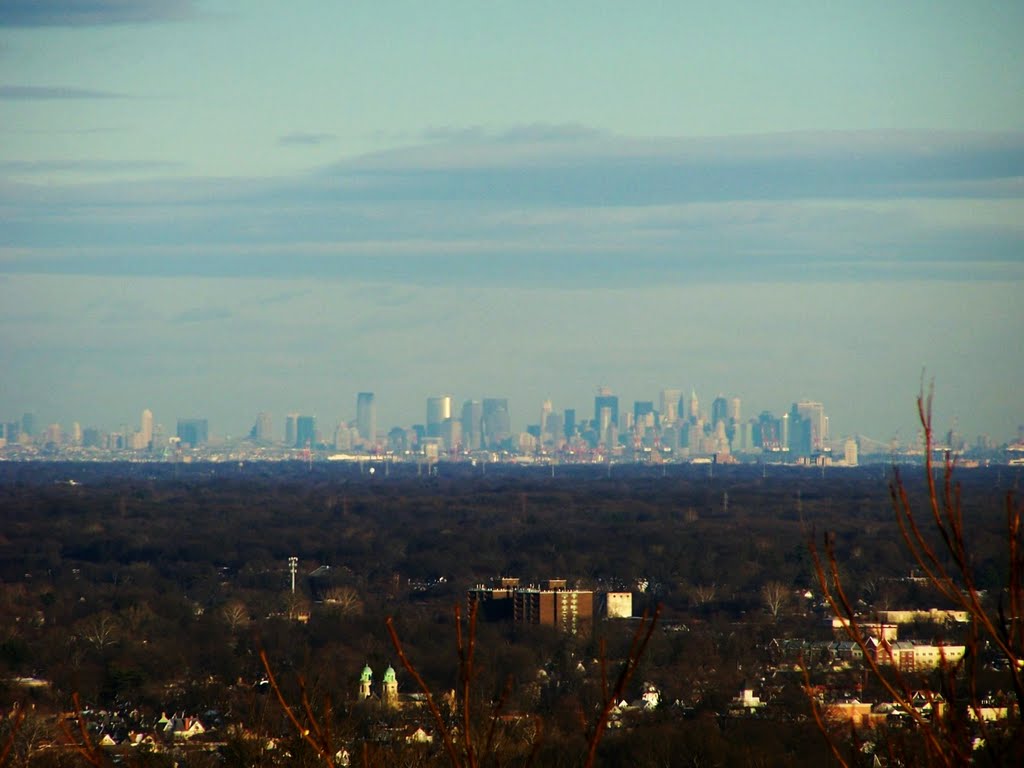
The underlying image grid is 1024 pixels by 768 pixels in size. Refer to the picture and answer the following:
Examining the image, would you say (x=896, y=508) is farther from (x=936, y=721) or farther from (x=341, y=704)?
(x=341, y=704)

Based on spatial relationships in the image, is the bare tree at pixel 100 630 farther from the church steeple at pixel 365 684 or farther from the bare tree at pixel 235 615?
the church steeple at pixel 365 684

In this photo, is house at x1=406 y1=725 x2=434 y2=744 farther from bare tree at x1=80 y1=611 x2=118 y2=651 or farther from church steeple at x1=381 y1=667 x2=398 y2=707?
bare tree at x1=80 y1=611 x2=118 y2=651

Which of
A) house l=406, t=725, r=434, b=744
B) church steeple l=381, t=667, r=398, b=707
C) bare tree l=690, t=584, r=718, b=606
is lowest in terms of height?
bare tree l=690, t=584, r=718, b=606

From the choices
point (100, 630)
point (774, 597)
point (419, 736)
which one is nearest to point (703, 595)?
point (774, 597)

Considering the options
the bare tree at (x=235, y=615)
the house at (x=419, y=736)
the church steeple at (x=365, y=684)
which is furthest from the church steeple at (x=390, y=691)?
the bare tree at (x=235, y=615)

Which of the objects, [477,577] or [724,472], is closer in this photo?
[477,577]

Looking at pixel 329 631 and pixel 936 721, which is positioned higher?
pixel 936 721

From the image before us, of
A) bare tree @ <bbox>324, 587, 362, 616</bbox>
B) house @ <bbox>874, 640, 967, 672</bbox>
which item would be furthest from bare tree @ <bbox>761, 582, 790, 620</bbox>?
bare tree @ <bbox>324, 587, 362, 616</bbox>

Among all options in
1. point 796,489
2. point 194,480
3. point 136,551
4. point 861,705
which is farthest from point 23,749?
point 194,480
